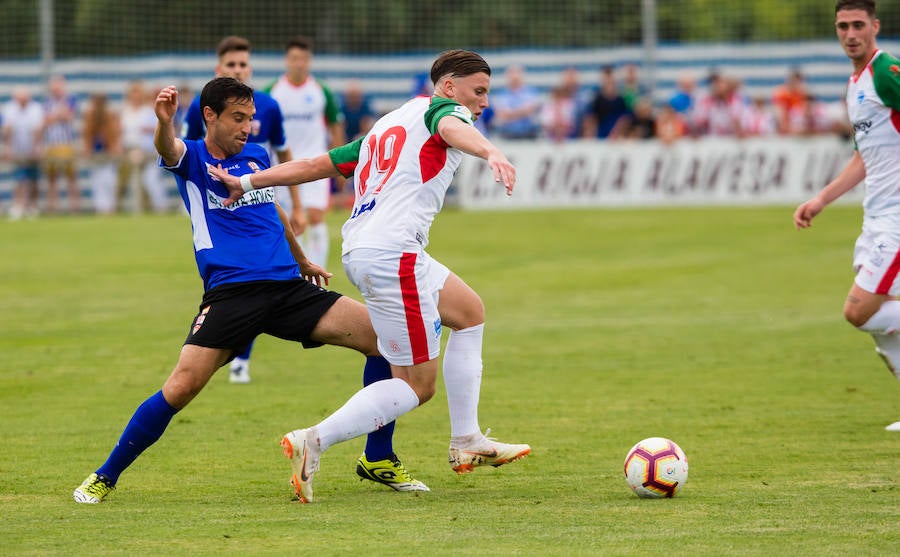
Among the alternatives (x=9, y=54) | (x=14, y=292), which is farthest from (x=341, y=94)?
(x=14, y=292)

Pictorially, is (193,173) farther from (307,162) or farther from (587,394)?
(587,394)

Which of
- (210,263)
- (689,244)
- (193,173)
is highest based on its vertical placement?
(193,173)

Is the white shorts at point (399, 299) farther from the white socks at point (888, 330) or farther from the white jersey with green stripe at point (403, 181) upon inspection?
the white socks at point (888, 330)

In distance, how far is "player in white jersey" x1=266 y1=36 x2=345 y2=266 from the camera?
13.0 metres

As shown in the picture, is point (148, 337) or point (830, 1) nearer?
point (148, 337)

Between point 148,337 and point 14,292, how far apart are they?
12.8 ft

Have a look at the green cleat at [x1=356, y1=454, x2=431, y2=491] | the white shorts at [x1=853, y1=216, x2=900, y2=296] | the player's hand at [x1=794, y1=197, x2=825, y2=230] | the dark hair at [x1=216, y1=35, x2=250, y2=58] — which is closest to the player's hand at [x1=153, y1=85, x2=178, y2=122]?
the green cleat at [x1=356, y1=454, x2=431, y2=491]

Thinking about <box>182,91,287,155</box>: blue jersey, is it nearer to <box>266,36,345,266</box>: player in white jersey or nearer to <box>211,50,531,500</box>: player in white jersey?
<box>266,36,345,266</box>: player in white jersey

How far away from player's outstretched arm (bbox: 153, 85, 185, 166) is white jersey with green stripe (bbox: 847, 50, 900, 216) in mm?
4343

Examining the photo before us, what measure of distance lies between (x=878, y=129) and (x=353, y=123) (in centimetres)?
1844

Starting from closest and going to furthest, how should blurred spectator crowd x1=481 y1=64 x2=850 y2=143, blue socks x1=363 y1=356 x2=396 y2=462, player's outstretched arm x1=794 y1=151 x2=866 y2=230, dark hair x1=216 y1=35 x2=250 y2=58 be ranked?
blue socks x1=363 y1=356 x2=396 y2=462 < player's outstretched arm x1=794 y1=151 x2=866 y2=230 < dark hair x1=216 y1=35 x2=250 y2=58 < blurred spectator crowd x1=481 y1=64 x2=850 y2=143

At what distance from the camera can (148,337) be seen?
13008mm

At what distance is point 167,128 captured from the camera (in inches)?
262

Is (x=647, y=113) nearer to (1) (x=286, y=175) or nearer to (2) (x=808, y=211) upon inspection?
(2) (x=808, y=211)
